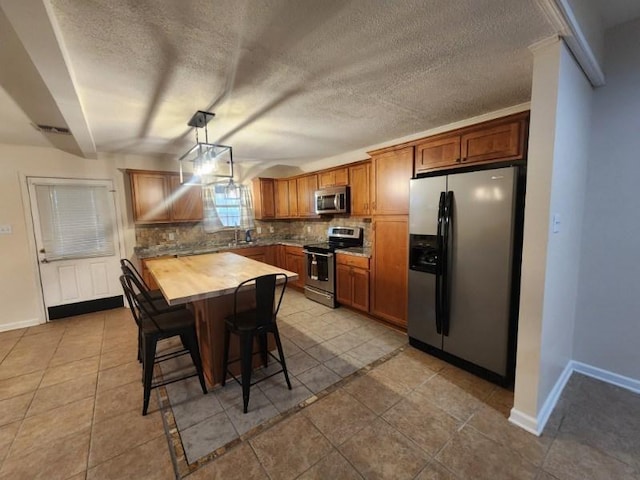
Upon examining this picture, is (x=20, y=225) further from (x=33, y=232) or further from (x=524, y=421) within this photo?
(x=524, y=421)

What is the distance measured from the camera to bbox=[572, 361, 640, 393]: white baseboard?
7.17 feet

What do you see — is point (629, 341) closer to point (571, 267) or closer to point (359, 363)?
point (571, 267)

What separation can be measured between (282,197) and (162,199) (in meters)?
2.12

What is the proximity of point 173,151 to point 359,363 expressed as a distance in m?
4.01

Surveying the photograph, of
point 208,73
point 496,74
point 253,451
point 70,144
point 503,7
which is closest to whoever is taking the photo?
point 503,7

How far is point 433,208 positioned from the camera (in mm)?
2518

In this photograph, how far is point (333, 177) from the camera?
4.34 m

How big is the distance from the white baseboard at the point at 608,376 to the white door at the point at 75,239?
586 cm

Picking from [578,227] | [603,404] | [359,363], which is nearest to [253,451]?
[359,363]

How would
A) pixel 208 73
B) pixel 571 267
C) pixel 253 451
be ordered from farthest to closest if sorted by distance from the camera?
pixel 571 267 → pixel 208 73 → pixel 253 451

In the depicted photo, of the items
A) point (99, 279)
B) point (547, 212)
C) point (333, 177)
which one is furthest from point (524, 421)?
point (99, 279)

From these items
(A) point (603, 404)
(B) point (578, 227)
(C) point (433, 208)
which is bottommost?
(A) point (603, 404)

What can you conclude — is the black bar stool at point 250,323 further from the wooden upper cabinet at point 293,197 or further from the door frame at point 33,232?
the door frame at point 33,232

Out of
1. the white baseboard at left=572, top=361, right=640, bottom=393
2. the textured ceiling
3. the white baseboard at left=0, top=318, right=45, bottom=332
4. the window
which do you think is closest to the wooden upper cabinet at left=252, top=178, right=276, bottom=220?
the window
